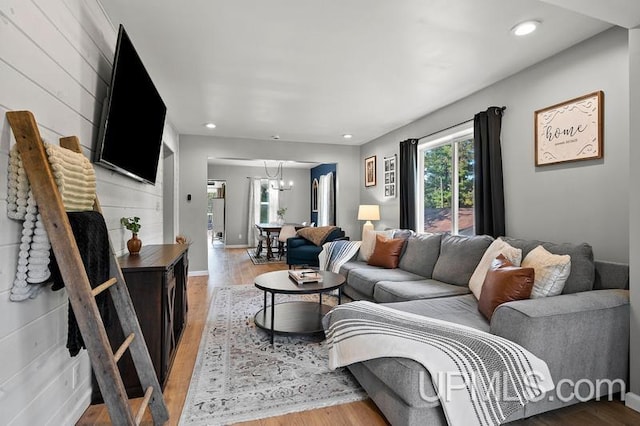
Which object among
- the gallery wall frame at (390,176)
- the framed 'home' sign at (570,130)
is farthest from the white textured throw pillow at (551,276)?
the gallery wall frame at (390,176)

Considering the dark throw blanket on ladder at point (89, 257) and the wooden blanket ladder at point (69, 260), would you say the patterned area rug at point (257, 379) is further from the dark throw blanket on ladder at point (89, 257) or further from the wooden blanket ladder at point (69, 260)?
the dark throw blanket on ladder at point (89, 257)

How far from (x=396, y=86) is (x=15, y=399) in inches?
142

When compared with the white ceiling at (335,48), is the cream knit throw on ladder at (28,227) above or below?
below

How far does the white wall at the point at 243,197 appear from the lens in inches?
379

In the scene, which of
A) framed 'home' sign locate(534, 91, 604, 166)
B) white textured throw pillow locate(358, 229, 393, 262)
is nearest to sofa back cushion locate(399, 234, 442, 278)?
white textured throw pillow locate(358, 229, 393, 262)

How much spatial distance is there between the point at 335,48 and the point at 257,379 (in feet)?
8.30

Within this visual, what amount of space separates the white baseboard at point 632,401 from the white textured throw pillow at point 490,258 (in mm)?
908

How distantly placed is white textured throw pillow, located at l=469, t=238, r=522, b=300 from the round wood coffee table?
1090 millimetres

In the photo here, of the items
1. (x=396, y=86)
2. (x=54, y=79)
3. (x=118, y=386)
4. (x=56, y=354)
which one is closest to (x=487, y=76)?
(x=396, y=86)

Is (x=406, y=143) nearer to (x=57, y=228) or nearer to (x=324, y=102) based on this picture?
(x=324, y=102)

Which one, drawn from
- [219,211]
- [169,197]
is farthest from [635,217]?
[219,211]

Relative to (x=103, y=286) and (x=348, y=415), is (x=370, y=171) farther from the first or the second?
(x=103, y=286)

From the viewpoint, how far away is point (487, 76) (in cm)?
318

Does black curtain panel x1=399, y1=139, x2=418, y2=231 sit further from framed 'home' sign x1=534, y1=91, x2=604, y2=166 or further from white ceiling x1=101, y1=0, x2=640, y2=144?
framed 'home' sign x1=534, y1=91, x2=604, y2=166
